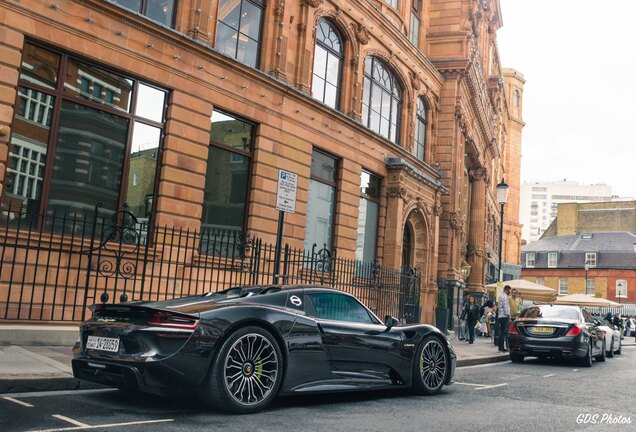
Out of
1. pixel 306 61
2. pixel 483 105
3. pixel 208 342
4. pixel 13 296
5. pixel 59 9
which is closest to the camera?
pixel 208 342

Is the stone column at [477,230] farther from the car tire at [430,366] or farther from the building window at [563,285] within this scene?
the building window at [563,285]

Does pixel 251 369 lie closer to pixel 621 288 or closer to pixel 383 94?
pixel 383 94

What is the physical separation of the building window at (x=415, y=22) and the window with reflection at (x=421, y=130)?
257 centimetres

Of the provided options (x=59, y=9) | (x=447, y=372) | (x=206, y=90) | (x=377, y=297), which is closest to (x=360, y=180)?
(x=377, y=297)

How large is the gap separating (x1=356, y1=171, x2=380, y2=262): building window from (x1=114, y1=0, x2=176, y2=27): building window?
28.5 feet

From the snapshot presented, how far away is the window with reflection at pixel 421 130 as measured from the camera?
1004 inches

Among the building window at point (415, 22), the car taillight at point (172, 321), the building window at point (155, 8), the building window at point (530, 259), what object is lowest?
the car taillight at point (172, 321)

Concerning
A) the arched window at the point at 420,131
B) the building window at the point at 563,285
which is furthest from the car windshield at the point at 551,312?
the building window at the point at 563,285

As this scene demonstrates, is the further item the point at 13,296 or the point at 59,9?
the point at 59,9

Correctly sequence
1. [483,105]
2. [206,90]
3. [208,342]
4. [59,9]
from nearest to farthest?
1. [208,342]
2. [59,9]
3. [206,90]
4. [483,105]

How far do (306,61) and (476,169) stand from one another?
23.1 meters

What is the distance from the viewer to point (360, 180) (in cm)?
2028

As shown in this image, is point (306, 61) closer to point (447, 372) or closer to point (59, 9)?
point (59, 9)

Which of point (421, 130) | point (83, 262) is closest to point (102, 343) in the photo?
point (83, 262)
